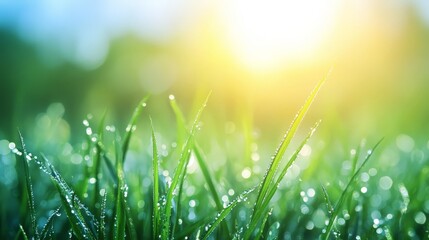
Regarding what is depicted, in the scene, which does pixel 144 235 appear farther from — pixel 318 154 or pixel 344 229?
pixel 318 154

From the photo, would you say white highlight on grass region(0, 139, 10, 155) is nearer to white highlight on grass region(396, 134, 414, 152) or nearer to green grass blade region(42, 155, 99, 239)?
green grass blade region(42, 155, 99, 239)

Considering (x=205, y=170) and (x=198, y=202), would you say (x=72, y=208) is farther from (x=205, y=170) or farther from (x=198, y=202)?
(x=198, y=202)

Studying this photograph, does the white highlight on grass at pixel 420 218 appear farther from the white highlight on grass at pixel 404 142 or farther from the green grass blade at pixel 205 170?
the white highlight on grass at pixel 404 142

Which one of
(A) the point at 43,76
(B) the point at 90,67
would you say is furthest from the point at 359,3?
(A) the point at 43,76

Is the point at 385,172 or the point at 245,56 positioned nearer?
the point at 385,172

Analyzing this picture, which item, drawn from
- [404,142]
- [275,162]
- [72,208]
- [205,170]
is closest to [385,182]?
[205,170]
